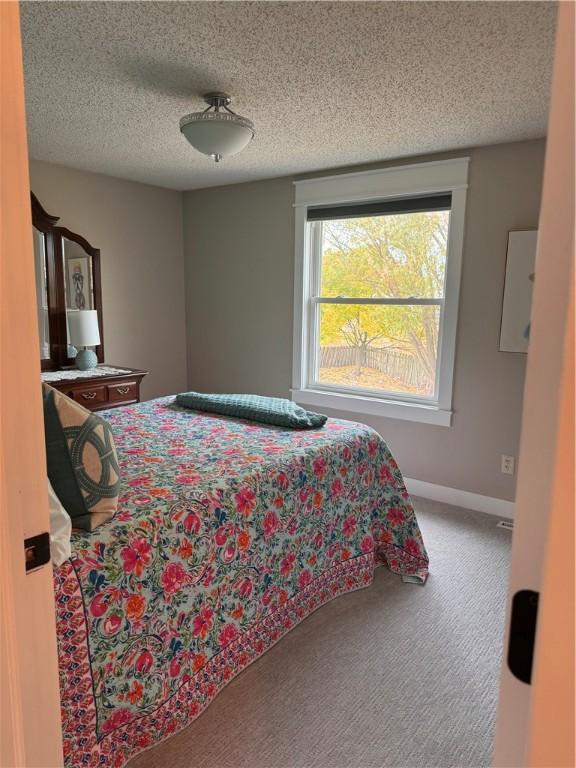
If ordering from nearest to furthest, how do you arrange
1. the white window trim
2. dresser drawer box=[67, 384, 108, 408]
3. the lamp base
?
the white window trim
dresser drawer box=[67, 384, 108, 408]
the lamp base

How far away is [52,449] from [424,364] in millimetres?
2802

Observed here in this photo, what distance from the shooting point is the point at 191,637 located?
1.77 metres

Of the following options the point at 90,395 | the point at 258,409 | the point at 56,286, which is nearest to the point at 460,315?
the point at 258,409

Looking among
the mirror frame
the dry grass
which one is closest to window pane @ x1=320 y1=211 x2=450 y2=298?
the dry grass

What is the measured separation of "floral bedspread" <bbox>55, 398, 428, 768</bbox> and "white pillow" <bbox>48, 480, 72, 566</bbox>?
0.20ft

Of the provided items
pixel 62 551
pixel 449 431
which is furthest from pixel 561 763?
pixel 449 431

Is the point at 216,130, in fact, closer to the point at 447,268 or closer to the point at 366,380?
the point at 447,268

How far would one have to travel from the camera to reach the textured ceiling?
1.79 meters

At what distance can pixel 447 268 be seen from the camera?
137 inches

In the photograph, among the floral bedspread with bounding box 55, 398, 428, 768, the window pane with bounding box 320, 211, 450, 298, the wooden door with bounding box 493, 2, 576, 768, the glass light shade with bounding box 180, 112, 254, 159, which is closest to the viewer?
the wooden door with bounding box 493, 2, 576, 768

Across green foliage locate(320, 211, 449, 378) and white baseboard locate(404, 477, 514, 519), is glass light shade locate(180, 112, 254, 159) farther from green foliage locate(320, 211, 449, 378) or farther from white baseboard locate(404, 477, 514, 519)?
white baseboard locate(404, 477, 514, 519)

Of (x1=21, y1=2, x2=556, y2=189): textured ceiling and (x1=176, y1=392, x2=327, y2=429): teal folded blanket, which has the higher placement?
(x1=21, y1=2, x2=556, y2=189): textured ceiling

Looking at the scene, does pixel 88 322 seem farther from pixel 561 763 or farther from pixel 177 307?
pixel 561 763

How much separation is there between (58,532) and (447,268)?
2.92 meters
